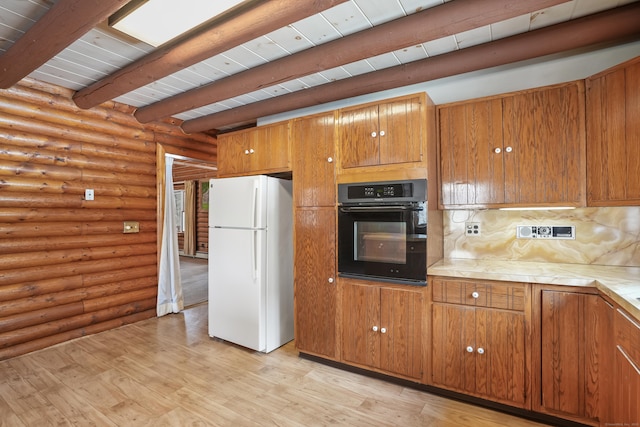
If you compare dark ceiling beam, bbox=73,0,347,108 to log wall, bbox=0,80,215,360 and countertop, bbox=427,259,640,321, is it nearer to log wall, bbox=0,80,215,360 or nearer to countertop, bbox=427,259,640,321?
log wall, bbox=0,80,215,360

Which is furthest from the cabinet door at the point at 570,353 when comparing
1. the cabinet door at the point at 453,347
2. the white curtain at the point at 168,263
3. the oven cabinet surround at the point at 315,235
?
the white curtain at the point at 168,263

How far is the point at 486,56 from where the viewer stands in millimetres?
2277

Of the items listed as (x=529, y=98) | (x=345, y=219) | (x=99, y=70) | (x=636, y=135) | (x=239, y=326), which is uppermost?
(x=99, y=70)

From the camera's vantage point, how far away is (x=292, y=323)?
10.8 ft

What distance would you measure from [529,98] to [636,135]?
634mm

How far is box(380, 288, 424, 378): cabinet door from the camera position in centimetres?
228

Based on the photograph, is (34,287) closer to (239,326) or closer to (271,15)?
(239,326)

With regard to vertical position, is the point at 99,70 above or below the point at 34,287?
above

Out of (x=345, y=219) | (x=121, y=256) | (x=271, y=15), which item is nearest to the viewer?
(x=271, y=15)

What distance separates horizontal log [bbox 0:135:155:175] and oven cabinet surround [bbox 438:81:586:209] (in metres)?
3.53

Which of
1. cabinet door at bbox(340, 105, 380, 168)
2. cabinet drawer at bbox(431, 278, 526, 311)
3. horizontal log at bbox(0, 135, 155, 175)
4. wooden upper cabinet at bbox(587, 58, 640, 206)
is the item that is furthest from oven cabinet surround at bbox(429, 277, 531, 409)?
horizontal log at bbox(0, 135, 155, 175)

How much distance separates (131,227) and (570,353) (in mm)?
4347

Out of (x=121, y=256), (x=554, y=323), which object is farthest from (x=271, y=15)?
(x=121, y=256)

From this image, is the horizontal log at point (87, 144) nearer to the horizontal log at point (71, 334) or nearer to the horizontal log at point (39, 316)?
the horizontal log at point (39, 316)
